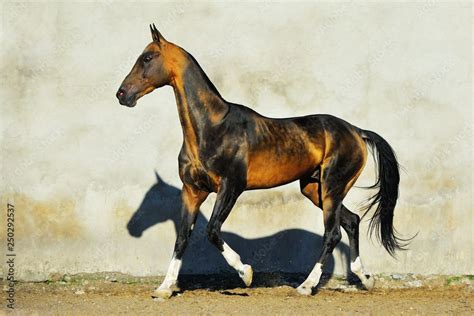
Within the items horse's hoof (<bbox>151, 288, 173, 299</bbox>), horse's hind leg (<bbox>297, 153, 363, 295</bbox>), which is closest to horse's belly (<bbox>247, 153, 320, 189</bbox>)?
horse's hind leg (<bbox>297, 153, 363, 295</bbox>)

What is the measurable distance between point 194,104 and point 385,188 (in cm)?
232

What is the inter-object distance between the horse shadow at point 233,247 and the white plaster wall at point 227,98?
2.6 inches

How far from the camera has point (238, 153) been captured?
8.09 meters

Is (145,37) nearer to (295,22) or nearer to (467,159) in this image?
(295,22)

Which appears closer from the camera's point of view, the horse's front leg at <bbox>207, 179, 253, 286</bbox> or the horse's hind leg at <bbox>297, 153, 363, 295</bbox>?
the horse's front leg at <bbox>207, 179, 253, 286</bbox>

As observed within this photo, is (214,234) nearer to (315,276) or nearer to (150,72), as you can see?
(315,276)

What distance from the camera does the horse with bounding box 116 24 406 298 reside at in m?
7.99

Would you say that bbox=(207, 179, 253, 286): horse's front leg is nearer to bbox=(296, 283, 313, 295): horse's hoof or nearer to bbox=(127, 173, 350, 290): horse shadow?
bbox=(296, 283, 313, 295): horse's hoof

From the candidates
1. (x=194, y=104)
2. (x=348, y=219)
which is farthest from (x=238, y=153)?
→ (x=348, y=219)

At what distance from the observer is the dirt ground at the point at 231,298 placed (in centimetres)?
756

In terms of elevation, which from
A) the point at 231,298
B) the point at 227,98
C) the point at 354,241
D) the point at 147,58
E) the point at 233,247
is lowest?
the point at 231,298

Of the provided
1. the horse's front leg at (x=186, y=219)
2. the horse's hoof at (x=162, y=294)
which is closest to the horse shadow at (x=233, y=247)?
the horse's front leg at (x=186, y=219)

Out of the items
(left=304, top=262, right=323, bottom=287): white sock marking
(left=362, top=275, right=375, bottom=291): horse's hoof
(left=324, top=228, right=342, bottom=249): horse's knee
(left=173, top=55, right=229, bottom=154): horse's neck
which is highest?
(left=173, top=55, right=229, bottom=154): horse's neck

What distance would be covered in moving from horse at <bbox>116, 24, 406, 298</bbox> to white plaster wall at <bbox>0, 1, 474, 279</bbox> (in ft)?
2.87
